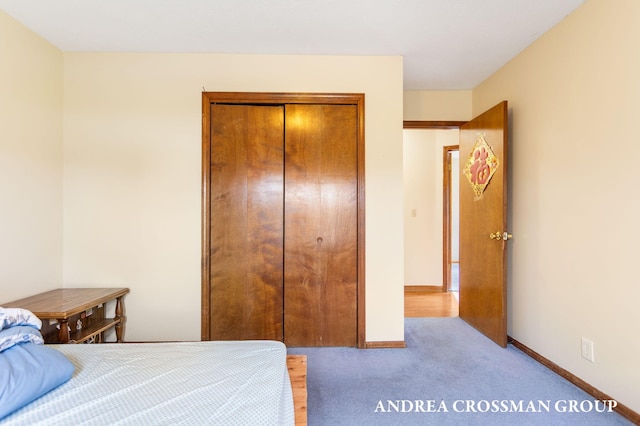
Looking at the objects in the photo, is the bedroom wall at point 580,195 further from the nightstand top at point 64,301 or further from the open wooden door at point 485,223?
the nightstand top at point 64,301

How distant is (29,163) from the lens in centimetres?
213

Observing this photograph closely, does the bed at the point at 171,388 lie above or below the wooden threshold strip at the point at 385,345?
above

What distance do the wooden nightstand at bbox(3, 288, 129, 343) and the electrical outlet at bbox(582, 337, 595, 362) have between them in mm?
3241

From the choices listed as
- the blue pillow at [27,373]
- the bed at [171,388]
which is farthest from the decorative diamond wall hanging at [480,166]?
the blue pillow at [27,373]

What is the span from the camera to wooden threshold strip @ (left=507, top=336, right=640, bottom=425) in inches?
63.4

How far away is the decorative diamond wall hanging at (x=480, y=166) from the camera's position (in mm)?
2662

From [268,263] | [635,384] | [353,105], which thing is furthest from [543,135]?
[268,263]

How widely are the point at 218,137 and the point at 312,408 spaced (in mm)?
2094

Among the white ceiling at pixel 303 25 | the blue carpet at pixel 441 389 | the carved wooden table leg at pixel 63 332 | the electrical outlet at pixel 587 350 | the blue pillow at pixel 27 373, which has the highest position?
the white ceiling at pixel 303 25

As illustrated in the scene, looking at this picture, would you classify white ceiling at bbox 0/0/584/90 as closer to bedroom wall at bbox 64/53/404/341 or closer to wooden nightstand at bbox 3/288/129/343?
bedroom wall at bbox 64/53/404/341

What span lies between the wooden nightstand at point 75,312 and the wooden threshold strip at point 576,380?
3.26 m

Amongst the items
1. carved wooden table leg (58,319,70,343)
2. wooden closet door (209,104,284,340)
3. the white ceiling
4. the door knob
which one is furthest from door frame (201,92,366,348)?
the door knob

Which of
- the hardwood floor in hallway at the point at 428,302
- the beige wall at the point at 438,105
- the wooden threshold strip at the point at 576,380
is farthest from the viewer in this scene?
the hardwood floor in hallway at the point at 428,302

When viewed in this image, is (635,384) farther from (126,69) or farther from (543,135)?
(126,69)
